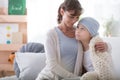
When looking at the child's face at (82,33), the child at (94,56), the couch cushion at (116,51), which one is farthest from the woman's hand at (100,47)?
the couch cushion at (116,51)

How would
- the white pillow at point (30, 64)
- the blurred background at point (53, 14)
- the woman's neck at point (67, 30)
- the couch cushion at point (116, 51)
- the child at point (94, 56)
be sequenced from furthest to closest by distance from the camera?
the blurred background at point (53, 14), the white pillow at point (30, 64), the couch cushion at point (116, 51), the woman's neck at point (67, 30), the child at point (94, 56)

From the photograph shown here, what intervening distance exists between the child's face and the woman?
0.09 meters

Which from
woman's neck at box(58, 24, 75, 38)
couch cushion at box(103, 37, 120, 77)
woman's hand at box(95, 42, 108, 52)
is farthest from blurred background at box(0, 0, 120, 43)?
woman's hand at box(95, 42, 108, 52)

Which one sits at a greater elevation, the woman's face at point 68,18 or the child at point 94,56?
the woman's face at point 68,18

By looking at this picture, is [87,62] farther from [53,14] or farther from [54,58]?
[53,14]

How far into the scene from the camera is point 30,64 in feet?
6.48

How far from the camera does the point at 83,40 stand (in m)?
1.63

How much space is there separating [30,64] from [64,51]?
0.44 metres

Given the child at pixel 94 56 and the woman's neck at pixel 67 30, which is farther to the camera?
the woman's neck at pixel 67 30

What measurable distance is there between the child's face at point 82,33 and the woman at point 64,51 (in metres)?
0.09

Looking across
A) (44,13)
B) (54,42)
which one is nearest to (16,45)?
(44,13)

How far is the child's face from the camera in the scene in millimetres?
1574

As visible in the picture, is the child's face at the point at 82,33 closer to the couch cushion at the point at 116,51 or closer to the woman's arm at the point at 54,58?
the woman's arm at the point at 54,58

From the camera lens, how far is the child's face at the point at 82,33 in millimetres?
1574
